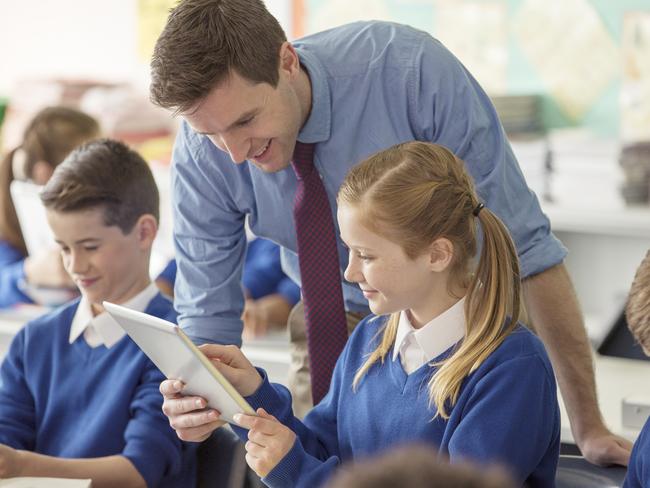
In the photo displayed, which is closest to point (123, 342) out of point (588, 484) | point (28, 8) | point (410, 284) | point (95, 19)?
point (410, 284)

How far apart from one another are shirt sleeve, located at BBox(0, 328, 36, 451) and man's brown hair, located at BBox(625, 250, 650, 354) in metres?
1.02

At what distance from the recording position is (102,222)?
1949 millimetres

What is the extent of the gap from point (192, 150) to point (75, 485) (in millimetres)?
553

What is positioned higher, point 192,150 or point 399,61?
point 399,61

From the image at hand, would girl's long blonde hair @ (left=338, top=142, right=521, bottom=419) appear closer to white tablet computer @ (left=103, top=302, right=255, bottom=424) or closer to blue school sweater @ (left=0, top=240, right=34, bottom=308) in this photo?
white tablet computer @ (left=103, top=302, right=255, bottom=424)

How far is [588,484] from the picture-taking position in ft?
4.86

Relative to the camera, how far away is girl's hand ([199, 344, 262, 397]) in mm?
1517

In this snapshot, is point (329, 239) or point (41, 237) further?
point (41, 237)

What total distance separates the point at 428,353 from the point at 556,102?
198cm

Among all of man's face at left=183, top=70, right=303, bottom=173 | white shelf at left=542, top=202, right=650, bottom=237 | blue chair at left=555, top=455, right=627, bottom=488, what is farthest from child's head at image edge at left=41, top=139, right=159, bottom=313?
white shelf at left=542, top=202, right=650, bottom=237

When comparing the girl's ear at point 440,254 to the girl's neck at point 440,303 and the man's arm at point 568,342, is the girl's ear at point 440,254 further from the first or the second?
the man's arm at point 568,342

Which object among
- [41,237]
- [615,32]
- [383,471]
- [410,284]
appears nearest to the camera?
[383,471]

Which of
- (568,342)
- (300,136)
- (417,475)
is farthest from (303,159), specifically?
(417,475)

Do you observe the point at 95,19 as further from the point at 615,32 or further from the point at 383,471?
the point at 383,471
